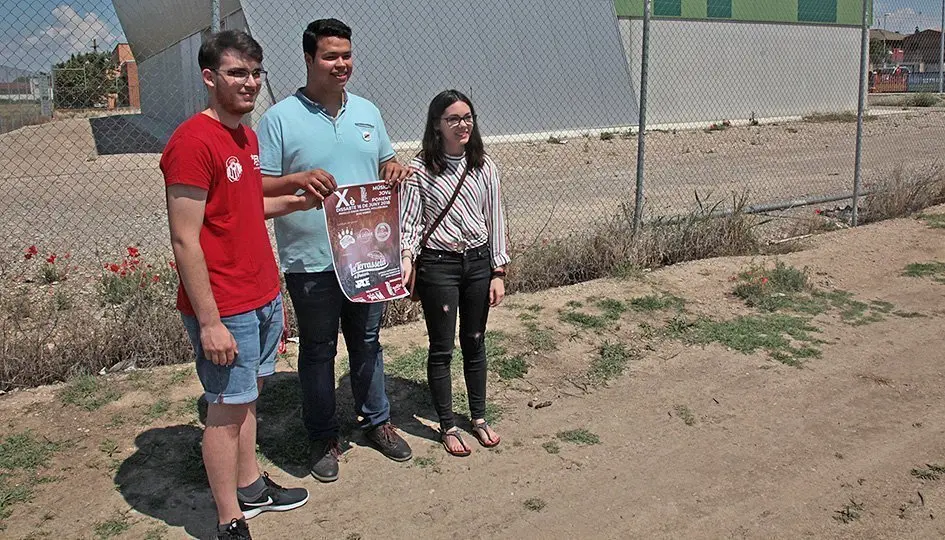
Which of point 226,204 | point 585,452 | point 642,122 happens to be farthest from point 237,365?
point 642,122

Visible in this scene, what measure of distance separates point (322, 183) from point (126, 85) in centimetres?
2476

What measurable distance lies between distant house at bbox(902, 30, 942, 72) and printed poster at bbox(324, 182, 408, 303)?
126ft

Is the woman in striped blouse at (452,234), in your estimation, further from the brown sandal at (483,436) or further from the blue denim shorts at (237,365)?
the blue denim shorts at (237,365)

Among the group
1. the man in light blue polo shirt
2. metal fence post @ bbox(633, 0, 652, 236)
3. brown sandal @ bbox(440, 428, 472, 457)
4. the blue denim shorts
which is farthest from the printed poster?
metal fence post @ bbox(633, 0, 652, 236)

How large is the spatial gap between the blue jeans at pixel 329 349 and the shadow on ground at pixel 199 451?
0.74ft

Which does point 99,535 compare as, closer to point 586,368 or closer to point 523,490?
point 523,490

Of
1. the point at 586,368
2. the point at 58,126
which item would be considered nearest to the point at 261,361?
the point at 586,368

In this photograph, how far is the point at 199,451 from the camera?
3969mm

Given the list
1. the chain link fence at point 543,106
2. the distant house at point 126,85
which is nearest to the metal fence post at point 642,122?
the chain link fence at point 543,106

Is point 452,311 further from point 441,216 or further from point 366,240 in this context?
point 366,240

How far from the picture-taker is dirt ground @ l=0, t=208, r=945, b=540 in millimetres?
3490

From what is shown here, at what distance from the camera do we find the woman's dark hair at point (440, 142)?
3.82 m

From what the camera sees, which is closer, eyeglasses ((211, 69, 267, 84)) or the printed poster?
eyeglasses ((211, 69, 267, 84))

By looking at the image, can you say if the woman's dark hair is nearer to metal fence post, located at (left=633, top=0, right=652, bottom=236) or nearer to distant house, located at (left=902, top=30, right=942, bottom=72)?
metal fence post, located at (left=633, top=0, right=652, bottom=236)
